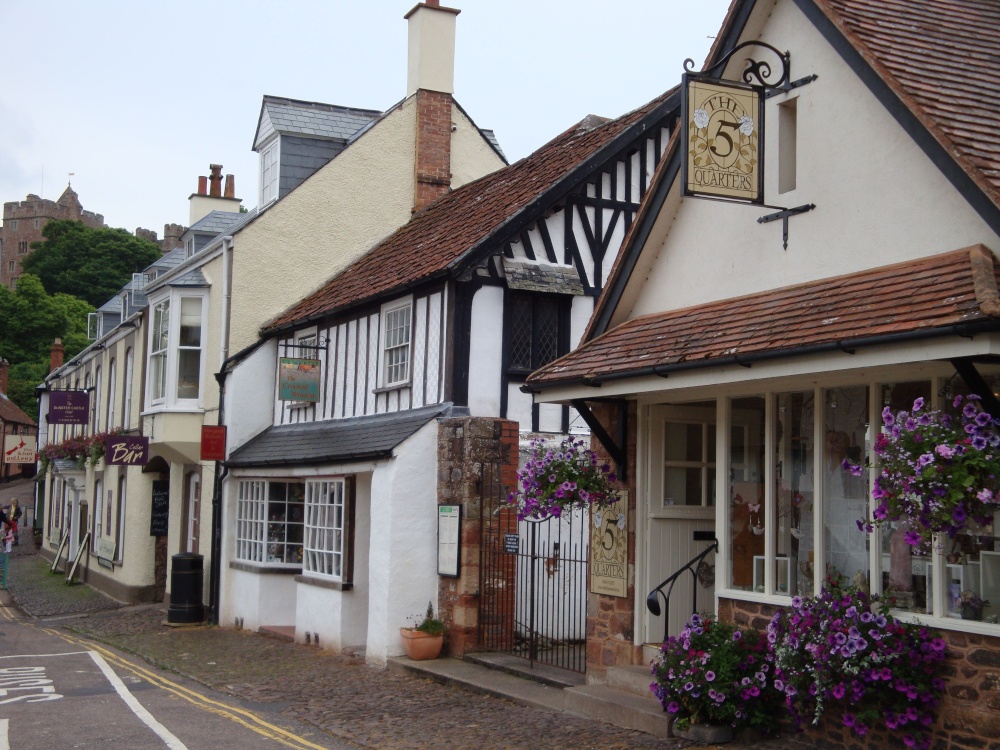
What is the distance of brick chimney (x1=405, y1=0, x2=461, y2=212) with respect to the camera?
2191cm

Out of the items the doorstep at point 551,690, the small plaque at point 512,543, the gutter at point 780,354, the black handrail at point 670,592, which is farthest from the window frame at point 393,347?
the black handrail at point 670,592

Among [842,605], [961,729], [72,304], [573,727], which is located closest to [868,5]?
[842,605]

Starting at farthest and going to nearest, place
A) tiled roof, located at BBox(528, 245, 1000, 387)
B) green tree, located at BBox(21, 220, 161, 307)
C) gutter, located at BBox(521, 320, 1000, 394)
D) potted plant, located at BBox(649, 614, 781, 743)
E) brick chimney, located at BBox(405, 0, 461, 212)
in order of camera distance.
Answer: green tree, located at BBox(21, 220, 161, 307), brick chimney, located at BBox(405, 0, 461, 212), potted plant, located at BBox(649, 614, 781, 743), tiled roof, located at BBox(528, 245, 1000, 387), gutter, located at BBox(521, 320, 1000, 394)

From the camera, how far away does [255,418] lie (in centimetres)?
2098

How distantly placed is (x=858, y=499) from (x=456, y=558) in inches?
263

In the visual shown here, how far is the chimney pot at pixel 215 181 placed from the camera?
112 ft

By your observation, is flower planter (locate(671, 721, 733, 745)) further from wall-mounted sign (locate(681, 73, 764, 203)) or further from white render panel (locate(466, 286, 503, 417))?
white render panel (locate(466, 286, 503, 417))

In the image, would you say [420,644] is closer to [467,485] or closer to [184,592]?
[467,485]

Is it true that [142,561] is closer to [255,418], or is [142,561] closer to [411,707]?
[255,418]

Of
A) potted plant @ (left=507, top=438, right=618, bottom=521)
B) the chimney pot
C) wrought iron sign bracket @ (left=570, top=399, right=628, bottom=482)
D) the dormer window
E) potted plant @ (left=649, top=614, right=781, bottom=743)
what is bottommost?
potted plant @ (left=649, top=614, right=781, bottom=743)

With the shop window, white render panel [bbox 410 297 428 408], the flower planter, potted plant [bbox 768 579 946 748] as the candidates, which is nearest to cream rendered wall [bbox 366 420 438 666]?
white render panel [bbox 410 297 428 408]

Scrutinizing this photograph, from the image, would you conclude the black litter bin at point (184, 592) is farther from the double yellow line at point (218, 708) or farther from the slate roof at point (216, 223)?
the slate roof at point (216, 223)

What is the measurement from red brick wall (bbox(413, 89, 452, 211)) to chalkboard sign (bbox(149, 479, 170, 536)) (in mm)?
8637

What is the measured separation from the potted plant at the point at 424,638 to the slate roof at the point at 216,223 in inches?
633
